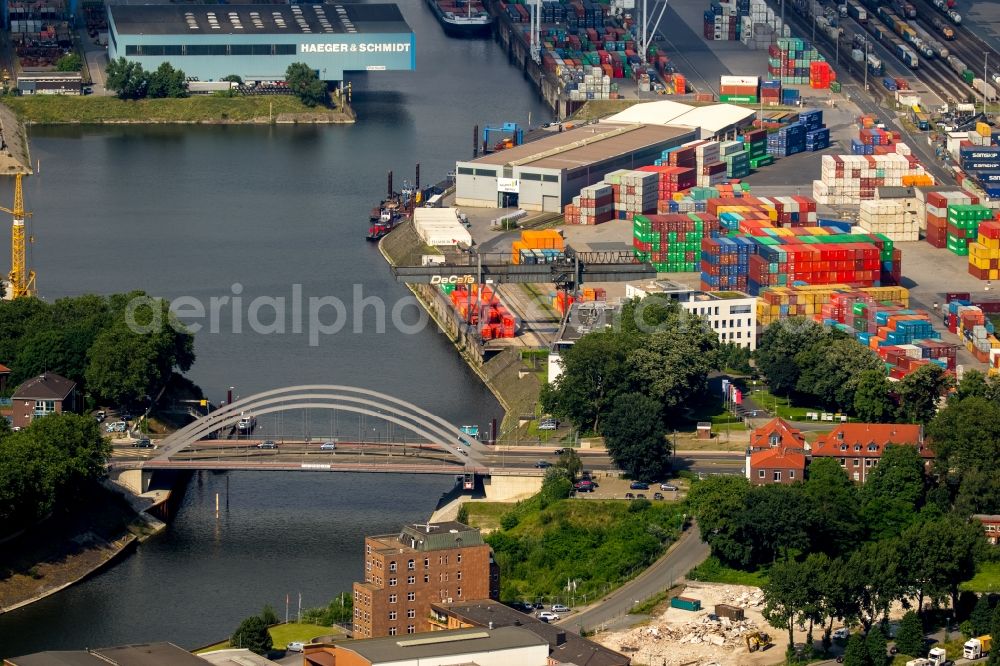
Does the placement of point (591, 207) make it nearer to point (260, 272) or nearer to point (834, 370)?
point (260, 272)

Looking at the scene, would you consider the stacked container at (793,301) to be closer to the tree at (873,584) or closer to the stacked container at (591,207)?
the stacked container at (591,207)

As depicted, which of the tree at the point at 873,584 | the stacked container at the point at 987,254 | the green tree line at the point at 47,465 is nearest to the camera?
the tree at the point at 873,584

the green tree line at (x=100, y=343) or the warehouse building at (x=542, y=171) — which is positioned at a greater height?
the warehouse building at (x=542, y=171)

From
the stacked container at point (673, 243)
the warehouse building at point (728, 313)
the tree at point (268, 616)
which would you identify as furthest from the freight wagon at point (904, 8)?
the tree at point (268, 616)

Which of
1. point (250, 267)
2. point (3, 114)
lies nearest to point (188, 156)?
point (3, 114)

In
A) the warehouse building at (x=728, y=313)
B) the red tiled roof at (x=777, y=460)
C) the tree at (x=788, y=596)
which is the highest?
the warehouse building at (x=728, y=313)

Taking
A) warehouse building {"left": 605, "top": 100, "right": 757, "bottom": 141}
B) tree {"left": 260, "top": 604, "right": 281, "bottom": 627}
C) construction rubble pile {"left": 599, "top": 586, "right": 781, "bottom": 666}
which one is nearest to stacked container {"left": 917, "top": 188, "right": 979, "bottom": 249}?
warehouse building {"left": 605, "top": 100, "right": 757, "bottom": 141}

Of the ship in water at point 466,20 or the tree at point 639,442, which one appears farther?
the ship in water at point 466,20

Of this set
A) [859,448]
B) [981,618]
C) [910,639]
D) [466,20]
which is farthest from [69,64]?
[910,639]
